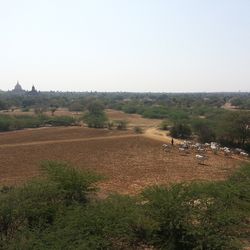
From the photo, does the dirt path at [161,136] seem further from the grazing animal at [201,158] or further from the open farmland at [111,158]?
the grazing animal at [201,158]

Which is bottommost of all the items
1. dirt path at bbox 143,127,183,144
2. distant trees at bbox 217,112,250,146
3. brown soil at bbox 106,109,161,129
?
brown soil at bbox 106,109,161,129

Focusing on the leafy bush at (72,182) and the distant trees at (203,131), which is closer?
the leafy bush at (72,182)

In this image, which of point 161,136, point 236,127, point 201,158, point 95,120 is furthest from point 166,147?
point 95,120

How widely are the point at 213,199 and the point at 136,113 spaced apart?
81638 mm

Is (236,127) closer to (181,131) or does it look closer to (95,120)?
(181,131)

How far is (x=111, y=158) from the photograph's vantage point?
39625 mm

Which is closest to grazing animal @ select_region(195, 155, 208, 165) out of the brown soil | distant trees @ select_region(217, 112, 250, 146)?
distant trees @ select_region(217, 112, 250, 146)

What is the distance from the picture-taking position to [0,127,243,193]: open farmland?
30.6 metres

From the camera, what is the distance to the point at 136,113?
3903 inches

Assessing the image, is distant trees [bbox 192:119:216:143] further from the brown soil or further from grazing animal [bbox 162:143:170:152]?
the brown soil

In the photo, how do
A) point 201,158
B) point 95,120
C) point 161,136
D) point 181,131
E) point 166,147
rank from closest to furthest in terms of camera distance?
1. point 201,158
2. point 166,147
3. point 161,136
4. point 181,131
5. point 95,120

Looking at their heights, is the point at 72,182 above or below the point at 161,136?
above

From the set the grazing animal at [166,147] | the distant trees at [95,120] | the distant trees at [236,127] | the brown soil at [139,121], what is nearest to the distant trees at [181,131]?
the distant trees at [236,127]

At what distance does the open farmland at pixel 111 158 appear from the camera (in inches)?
1204
